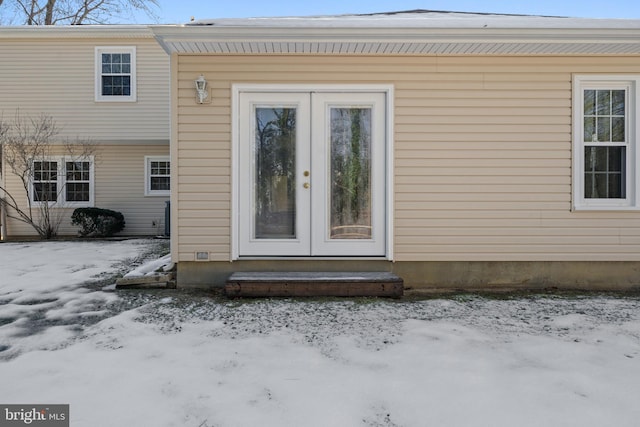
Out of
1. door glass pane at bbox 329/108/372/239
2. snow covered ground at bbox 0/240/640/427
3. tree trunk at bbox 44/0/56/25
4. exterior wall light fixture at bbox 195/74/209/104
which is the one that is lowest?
snow covered ground at bbox 0/240/640/427

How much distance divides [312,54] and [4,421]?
12.7ft

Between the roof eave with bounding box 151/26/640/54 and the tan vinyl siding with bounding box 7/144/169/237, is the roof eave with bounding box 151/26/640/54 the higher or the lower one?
the higher one

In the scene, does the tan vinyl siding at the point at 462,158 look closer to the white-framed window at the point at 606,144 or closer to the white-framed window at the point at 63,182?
the white-framed window at the point at 606,144

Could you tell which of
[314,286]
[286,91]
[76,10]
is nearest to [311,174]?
[286,91]

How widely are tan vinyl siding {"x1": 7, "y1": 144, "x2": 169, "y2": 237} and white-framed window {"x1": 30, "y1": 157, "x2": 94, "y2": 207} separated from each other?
0.75 feet

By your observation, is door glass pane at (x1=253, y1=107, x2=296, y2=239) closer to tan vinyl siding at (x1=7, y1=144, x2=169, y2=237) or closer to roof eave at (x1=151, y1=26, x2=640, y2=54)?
roof eave at (x1=151, y1=26, x2=640, y2=54)

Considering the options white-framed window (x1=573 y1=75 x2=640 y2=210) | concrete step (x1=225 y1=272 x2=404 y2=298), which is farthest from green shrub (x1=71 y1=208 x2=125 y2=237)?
white-framed window (x1=573 y1=75 x2=640 y2=210)

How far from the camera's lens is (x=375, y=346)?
9.05 ft

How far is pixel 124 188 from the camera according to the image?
9.98 m

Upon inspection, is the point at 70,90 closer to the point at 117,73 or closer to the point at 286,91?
the point at 117,73

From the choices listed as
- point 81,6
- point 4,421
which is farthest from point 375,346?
point 81,6

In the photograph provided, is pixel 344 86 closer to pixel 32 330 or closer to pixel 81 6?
pixel 32 330

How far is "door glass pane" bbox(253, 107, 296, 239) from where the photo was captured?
4395 mm

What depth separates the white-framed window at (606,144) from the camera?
171 inches
